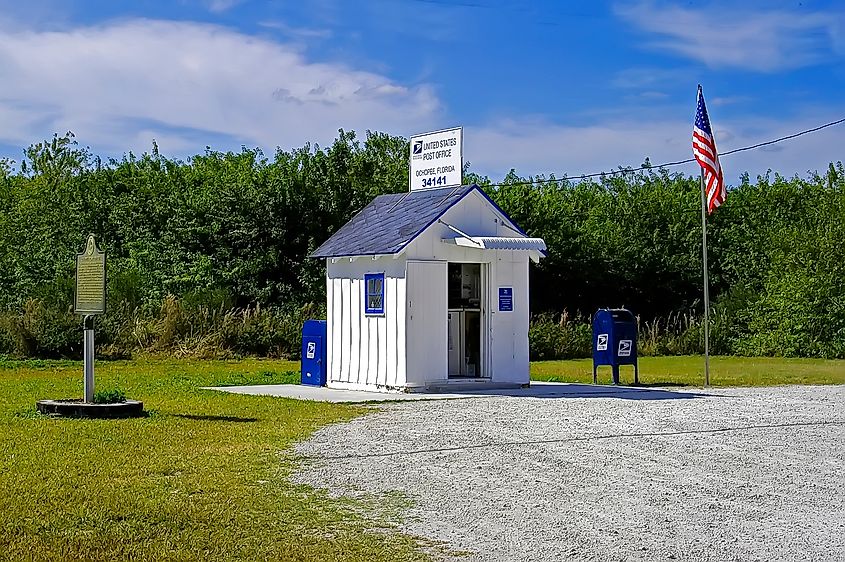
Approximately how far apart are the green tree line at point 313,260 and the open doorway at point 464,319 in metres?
→ 10.3

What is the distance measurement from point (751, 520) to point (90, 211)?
32228 mm

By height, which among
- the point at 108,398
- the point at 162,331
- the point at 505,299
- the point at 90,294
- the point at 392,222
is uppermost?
the point at 392,222

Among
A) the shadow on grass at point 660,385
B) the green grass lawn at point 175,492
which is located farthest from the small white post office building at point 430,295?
the green grass lawn at point 175,492

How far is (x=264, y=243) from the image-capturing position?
116 ft

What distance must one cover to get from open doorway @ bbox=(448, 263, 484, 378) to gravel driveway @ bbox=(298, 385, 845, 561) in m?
3.92

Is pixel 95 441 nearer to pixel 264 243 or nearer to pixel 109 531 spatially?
pixel 109 531

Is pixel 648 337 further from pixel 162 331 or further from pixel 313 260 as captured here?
pixel 162 331

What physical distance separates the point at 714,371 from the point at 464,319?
787 cm

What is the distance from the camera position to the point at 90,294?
1487 cm

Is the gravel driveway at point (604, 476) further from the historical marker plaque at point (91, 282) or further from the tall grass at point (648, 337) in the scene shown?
the tall grass at point (648, 337)

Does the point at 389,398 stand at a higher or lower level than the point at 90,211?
lower

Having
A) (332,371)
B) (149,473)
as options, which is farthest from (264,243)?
(149,473)

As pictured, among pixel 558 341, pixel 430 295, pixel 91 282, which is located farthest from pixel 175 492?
pixel 558 341

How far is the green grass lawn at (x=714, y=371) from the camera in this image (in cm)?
2238
